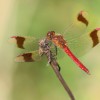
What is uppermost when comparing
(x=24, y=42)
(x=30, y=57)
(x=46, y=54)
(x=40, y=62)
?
(x=40, y=62)

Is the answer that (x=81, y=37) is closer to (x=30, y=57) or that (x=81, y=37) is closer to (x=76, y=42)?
(x=76, y=42)

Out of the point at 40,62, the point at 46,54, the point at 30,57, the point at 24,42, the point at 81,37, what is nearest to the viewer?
the point at 46,54

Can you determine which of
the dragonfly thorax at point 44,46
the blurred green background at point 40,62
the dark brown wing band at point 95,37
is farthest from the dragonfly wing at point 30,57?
the blurred green background at point 40,62

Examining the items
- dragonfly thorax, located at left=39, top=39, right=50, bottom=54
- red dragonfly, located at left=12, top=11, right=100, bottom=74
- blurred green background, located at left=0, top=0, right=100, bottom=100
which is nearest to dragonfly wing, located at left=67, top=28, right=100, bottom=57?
red dragonfly, located at left=12, top=11, right=100, bottom=74

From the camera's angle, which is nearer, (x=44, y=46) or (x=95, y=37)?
(x=44, y=46)

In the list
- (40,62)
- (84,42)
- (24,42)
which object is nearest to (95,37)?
(84,42)

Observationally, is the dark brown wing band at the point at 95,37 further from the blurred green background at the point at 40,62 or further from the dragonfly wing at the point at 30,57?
the blurred green background at the point at 40,62

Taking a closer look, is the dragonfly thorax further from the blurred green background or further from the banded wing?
the blurred green background

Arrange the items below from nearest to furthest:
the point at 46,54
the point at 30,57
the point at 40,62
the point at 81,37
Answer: the point at 46,54
the point at 30,57
the point at 81,37
the point at 40,62
